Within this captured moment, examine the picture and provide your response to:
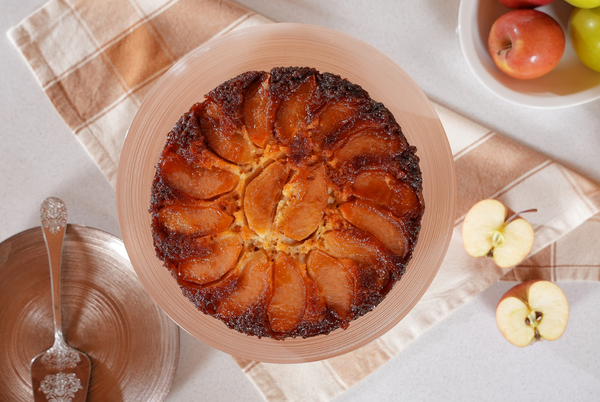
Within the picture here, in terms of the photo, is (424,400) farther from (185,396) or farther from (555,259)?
(185,396)

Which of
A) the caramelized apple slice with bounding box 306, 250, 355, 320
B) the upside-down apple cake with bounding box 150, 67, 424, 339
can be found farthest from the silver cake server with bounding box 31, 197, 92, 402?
the caramelized apple slice with bounding box 306, 250, 355, 320

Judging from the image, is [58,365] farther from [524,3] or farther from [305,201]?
[524,3]

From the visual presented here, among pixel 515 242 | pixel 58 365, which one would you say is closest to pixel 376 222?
pixel 515 242

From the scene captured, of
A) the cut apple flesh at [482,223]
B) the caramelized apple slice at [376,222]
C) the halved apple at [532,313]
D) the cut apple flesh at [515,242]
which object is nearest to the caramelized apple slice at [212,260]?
the caramelized apple slice at [376,222]

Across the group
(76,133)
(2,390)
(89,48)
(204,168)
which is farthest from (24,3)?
(2,390)

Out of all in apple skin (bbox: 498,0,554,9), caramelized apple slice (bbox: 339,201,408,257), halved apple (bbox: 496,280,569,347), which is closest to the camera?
caramelized apple slice (bbox: 339,201,408,257)

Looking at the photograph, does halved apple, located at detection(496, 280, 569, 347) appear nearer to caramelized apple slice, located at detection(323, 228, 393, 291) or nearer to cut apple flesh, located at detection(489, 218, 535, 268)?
cut apple flesh, located at detection(489, 218, 535, 268)
